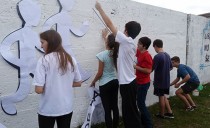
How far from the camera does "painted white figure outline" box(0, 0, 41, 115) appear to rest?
398 centimetres

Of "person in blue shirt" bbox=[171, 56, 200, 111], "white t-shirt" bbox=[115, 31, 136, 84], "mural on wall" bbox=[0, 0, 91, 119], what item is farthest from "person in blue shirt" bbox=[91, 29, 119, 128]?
"person in blue shirt" bbox=[171, 56, 200, 111]

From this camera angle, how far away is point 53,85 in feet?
10.3

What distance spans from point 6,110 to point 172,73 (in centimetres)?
545

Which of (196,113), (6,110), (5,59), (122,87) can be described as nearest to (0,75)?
(5,59)

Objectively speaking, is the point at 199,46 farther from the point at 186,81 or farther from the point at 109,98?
the point at 109,98

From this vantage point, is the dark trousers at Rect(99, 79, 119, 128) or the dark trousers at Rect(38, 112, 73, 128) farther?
the dark trousers at Rect(99, 79, 119, 128)

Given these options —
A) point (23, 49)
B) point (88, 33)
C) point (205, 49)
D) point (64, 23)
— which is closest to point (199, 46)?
point (205, 49)

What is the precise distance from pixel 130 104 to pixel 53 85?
156 centimetres

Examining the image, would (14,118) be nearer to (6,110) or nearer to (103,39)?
(6,110)

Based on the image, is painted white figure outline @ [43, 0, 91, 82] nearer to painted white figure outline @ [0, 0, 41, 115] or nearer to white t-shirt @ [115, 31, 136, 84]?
painted white figure outline @ [0, 0, 41, 115]

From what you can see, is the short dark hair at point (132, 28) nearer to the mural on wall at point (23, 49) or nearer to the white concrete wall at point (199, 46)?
the mural on wall at point (23, 49)

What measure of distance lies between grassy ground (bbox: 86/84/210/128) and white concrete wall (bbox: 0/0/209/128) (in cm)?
55

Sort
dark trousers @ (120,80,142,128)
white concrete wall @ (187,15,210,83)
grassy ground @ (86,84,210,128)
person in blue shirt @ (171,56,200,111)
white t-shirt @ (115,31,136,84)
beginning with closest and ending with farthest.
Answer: white t-shirt @ (115,31,136,84), dark trousers @ (120,80,142,128), grassy ground @ (86,84,210,128), person in blue shirt @ (171,56,200,111), white concrete wall @ (187,15,210,83)

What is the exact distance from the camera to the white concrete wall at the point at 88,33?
398 cm
